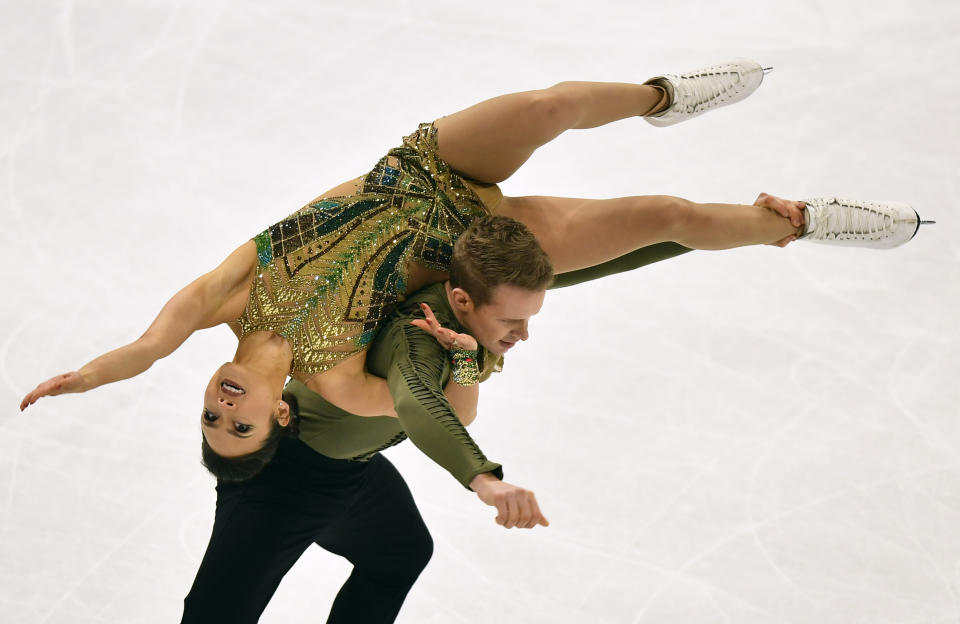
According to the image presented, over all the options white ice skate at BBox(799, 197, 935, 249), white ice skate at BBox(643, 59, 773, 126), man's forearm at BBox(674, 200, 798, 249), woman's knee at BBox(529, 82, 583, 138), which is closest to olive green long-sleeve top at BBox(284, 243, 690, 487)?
man's forearm at BBox(674, 200, 798, 249)

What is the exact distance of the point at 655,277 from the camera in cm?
493

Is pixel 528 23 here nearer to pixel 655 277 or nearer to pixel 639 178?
pixel 639 178

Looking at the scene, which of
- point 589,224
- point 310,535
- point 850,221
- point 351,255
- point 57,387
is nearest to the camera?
point 57,387

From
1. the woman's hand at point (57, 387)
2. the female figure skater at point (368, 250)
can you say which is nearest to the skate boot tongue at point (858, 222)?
the female figure skater at point (368, 250)

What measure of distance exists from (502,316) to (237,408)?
26.0 inches

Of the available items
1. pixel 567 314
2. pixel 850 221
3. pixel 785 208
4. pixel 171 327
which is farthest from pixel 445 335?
pixel 567 314

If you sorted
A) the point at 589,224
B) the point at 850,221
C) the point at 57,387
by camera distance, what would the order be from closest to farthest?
the point at 57,387, the point at 589,224, the point at 850,221

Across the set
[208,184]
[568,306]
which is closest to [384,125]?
[208,184]

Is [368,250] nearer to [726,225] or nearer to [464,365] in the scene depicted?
[464,365]

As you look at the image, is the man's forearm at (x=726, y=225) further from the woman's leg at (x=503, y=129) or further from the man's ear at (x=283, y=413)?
the man's ear at (x=283, y=413)

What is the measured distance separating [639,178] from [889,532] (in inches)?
75.8

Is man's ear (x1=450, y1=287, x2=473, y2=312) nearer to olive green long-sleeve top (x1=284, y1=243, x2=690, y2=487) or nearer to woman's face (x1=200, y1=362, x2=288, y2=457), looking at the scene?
→ olive green long-sleeve top (x1=284, y1=243, x2=690, y2=487)

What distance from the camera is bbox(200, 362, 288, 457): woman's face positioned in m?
2.86

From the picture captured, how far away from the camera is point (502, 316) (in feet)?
9.57
